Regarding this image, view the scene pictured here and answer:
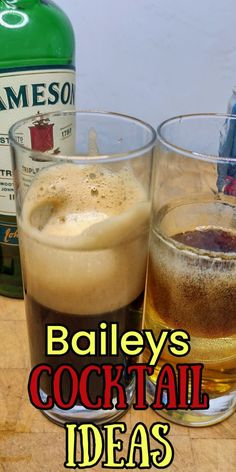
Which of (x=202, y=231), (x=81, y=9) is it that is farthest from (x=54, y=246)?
(x=81, y=9)

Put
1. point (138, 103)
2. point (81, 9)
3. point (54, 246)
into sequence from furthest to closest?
point (138, 103), point (81, 9), point (54, 246)

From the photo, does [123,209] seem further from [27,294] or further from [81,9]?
[81,9]

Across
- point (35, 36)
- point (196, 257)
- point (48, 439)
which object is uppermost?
point (35, 36)

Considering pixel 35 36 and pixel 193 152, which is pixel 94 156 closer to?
Answer: pixel 193 152

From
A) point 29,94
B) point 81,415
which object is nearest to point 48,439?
point 81,415

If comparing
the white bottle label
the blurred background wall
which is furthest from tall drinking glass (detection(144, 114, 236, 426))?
the blurred background wall

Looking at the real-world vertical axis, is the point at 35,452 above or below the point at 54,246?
below

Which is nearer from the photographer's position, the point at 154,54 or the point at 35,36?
the point at 35,36
